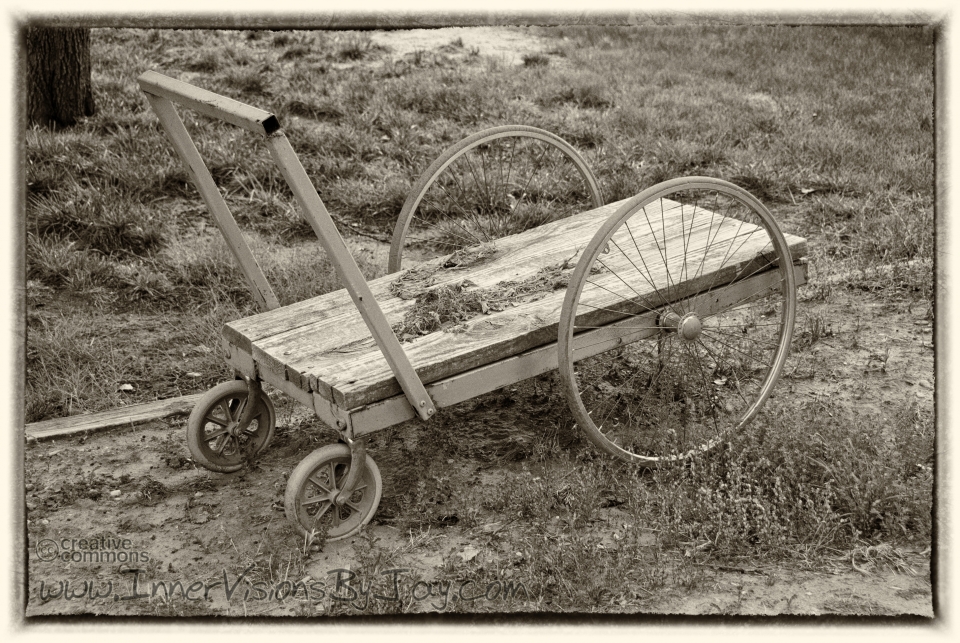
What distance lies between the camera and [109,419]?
4.17 meters

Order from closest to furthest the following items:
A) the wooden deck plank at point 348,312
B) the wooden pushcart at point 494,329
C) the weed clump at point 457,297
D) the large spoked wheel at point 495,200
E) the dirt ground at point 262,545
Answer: the dirt ground at point 262,545, the wooden pushcart at point 494,329, the wooden deck plank at point 348,312, the weed clump at point 457,297, the large spoked wheel at point 495,200

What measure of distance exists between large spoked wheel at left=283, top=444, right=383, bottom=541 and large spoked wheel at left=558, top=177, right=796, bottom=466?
0.75 metres

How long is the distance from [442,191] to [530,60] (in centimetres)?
255

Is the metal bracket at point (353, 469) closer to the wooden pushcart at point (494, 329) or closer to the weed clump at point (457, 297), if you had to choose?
the wooden pushcart at point (494, 329)

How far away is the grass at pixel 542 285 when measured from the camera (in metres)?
3.34

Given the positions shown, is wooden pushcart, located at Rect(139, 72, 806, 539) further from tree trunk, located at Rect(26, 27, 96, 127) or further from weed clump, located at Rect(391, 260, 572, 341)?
tree trunk, located at Rect(26, 27, 96, 127)

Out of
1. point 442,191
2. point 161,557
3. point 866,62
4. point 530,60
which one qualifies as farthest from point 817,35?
point 161,557

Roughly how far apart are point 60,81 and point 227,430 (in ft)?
13.1

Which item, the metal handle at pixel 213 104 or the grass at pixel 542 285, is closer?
the metal handle at pixel 213 104

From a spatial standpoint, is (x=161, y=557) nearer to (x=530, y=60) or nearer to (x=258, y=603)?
(x=258, y=603)

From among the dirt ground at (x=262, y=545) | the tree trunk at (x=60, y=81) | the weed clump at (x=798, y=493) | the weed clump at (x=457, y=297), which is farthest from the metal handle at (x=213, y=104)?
the tree trunk at (x=60, y=81)

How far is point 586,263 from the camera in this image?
324 cm

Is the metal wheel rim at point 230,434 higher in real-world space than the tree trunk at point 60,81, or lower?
lower

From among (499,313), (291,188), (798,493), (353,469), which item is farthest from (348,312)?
(798,493)
